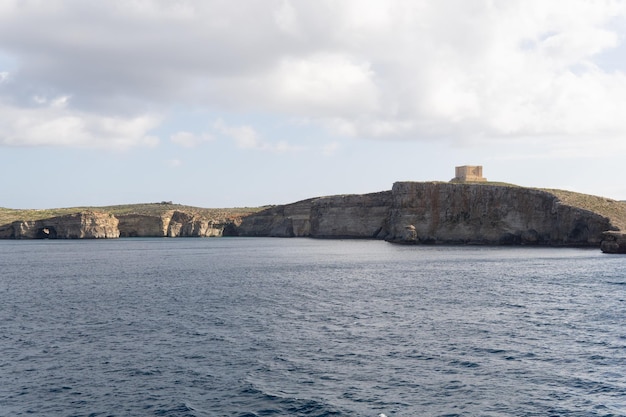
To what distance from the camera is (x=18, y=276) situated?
82.9 metres

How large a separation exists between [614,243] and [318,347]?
91323mm

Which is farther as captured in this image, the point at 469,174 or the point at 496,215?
the point at 469,174

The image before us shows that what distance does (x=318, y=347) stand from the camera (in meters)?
Result: 37.1

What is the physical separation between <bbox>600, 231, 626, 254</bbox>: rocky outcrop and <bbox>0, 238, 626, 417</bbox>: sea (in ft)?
133

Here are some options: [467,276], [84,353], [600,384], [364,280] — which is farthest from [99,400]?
[467,276]

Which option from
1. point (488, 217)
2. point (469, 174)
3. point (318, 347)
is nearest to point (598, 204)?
point (488, 217)

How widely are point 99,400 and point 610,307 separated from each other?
138 ft

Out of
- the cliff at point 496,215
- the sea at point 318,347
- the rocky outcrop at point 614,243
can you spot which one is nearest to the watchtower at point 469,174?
the cliff at point 496,215

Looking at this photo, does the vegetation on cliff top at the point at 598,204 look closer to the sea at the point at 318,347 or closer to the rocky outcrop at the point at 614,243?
the rocky outcrop at the point at 614,243

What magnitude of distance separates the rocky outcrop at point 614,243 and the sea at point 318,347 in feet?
133

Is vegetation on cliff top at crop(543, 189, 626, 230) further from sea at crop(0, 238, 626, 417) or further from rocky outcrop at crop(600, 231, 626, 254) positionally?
sea at crop(0, 238, 626, 417)

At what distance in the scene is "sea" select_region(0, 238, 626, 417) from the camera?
27375 mm

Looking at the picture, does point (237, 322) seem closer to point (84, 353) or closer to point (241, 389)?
point (84, 353)

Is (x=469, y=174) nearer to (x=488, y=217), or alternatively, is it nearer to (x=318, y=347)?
(x=488, y=217)
